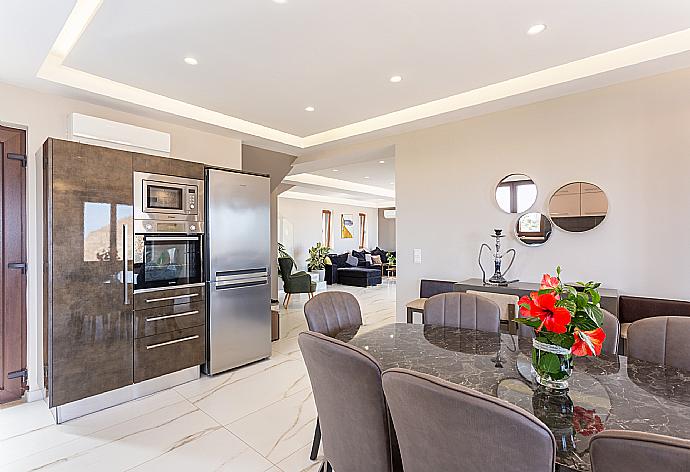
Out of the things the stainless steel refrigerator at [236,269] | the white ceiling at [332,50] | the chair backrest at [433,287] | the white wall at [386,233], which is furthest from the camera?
the white wall at [386,233]

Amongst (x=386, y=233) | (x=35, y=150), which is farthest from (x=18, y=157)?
(x=386, y=233)

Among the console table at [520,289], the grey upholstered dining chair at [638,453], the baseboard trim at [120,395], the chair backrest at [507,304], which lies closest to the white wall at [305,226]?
the baseboard trim at [120,395]

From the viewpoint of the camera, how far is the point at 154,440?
2.50 m

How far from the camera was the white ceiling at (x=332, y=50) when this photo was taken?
Result: 2.21m

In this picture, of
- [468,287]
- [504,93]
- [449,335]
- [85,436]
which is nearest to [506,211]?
[468,287]

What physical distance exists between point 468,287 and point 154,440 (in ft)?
9.16

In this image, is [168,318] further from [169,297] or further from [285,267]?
[285,267]

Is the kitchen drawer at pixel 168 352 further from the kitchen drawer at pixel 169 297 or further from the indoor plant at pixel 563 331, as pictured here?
the indoor plant at pixel 563 331

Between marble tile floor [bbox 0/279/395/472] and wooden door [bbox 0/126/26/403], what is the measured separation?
0.27 metres

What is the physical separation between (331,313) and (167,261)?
1741 mm

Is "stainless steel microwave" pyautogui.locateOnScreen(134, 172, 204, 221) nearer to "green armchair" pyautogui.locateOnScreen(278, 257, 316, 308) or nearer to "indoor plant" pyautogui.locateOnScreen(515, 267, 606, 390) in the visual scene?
"indoor plant" pyautogui.locateOnScreen(515, 267, 606, 390)

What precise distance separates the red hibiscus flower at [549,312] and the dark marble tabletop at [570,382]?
26cm

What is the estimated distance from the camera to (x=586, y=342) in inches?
55.5

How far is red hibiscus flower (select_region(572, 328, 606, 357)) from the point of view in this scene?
1415 mm
